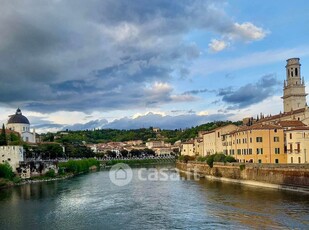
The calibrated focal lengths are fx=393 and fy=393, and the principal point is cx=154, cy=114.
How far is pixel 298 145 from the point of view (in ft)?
126

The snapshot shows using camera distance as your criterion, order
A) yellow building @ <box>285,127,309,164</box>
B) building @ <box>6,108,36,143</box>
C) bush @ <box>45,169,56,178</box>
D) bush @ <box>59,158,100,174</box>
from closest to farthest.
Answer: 1. yellow building @ <box>285,127,309,164</box>
2. bush @ <box>45,169,56,178</box>
3. bush @ <box>59,158,100,174</box>
4. building @ <box>6,108,36,143</box>

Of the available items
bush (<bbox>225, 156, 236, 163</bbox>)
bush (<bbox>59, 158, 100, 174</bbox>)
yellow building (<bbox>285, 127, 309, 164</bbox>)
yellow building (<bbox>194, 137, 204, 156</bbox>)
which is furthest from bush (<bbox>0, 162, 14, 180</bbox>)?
yellow building (<bbox>194, 137, 204, 156</bbox>)

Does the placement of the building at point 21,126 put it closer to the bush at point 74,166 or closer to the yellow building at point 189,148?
the bush at point 74,166

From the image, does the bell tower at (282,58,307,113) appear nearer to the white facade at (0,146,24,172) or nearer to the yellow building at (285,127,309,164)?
the yellow building at (285,127,309,164)

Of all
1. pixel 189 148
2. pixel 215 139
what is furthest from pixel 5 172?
pixel 189 148

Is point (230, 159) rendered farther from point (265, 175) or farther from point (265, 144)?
point (265, 175)

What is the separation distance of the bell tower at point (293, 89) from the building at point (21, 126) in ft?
178

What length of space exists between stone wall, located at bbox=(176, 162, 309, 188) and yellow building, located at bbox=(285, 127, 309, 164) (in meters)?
4.06

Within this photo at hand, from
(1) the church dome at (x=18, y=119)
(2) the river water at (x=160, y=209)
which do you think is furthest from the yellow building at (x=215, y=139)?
(1) the church dome at (x=18, y=119)

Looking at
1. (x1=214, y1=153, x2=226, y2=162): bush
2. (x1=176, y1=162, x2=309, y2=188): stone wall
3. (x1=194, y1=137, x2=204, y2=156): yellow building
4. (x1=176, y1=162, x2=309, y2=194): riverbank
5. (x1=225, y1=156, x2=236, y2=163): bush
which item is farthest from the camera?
(x1=194, y1=137, x2=204, y2=156): yellow building

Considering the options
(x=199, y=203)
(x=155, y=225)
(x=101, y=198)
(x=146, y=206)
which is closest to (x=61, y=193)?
(x=101, y=198)

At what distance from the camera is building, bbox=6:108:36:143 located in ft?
284

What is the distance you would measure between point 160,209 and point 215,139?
32130 mm

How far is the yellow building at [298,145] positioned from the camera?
3775 cm
